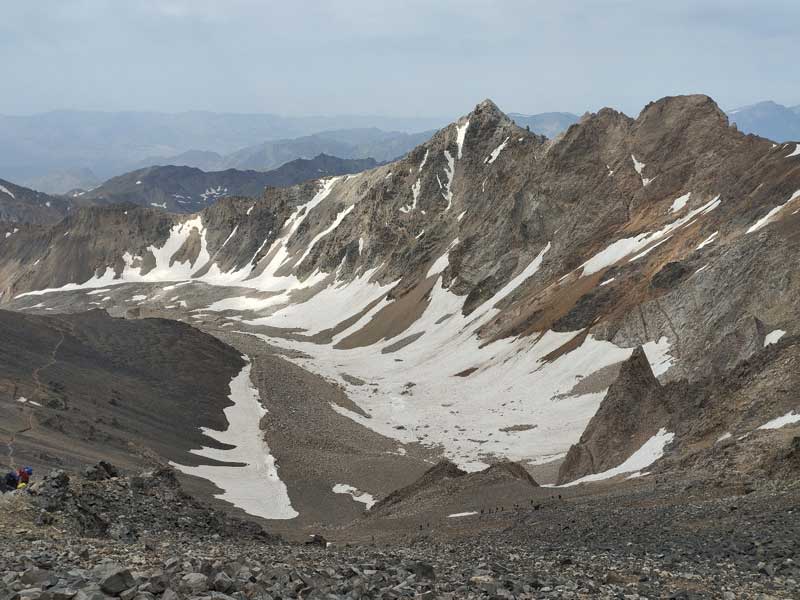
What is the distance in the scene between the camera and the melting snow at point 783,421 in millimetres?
29125

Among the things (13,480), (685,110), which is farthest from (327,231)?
(13,480)

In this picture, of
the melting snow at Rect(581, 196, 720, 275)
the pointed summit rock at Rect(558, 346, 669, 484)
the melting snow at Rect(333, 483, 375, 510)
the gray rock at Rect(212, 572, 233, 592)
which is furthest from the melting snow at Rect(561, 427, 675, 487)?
the melting snow at Rect(581, 196, 720, 275)

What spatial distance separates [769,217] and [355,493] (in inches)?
1854

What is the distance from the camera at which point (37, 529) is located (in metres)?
17.2

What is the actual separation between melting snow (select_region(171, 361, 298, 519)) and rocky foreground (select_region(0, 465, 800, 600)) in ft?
50.0

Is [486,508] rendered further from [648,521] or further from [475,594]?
[475,594]

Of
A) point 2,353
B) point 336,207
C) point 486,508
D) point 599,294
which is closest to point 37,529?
point 486,508

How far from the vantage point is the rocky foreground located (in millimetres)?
10461

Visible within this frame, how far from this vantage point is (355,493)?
155ft

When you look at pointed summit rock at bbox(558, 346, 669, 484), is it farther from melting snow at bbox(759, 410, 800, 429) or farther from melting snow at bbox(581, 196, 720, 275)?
melting snow at bbox(581, 196, 720, 275)

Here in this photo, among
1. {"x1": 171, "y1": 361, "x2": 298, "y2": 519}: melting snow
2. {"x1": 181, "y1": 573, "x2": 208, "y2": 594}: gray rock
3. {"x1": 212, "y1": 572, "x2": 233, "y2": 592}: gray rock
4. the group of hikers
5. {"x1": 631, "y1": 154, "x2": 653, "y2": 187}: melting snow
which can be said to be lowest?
{"x1": 171, "y1": 361, "x2": 298, "y2": 519}: melting snow

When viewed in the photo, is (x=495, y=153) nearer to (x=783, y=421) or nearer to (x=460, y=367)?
(x=460, y=367)

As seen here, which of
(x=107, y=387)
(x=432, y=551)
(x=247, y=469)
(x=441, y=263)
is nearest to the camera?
(x=432, y=551)

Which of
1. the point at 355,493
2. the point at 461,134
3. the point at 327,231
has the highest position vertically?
the point at 461,134
